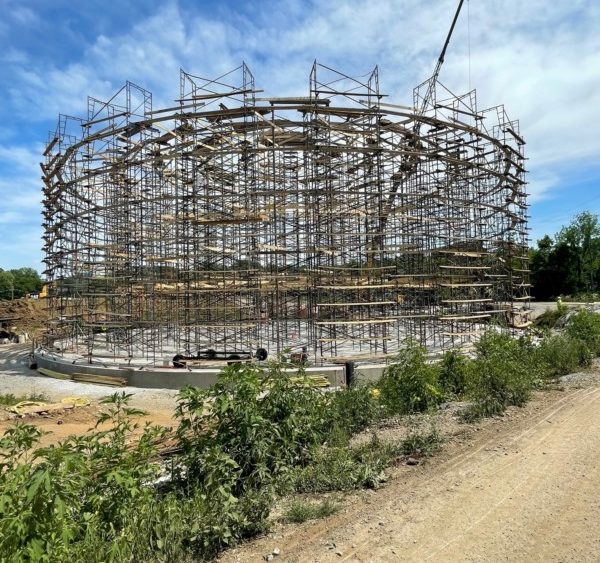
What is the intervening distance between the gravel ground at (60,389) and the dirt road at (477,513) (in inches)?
307

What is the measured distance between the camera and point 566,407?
22.7 feet

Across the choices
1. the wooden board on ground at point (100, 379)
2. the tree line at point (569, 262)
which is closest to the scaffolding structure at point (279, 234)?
the wooden board on ground at point (100, 379)

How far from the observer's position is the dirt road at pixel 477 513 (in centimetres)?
352

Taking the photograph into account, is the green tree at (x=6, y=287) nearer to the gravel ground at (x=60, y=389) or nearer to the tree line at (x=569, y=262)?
the tree line at (x=569, y=262)

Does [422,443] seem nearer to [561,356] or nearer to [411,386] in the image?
[411,386]

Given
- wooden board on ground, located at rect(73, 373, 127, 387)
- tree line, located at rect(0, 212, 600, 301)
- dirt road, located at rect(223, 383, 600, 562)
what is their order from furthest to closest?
tree line, located at rect(0, 212, 600, 301)
wooden board on ground, located at rect(73, 373, 127, 387)
dirt road, located at rect(223, 383, 600, 562)

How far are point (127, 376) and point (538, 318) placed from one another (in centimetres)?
2371

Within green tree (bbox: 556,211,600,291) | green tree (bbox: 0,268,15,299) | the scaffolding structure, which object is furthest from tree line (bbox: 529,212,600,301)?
green tree (bbox: 0,268,15,299)

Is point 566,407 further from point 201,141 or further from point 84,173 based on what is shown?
point 84,173

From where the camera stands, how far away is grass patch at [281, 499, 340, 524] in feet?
13.7

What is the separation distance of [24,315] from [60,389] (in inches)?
1010

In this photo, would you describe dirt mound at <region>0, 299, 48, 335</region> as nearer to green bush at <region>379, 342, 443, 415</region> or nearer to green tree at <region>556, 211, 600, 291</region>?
green bush at <region>379, 342, 443, 415</region>

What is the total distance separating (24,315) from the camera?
35.5 metres

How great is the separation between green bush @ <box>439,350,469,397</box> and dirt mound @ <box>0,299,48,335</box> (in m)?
30.9
